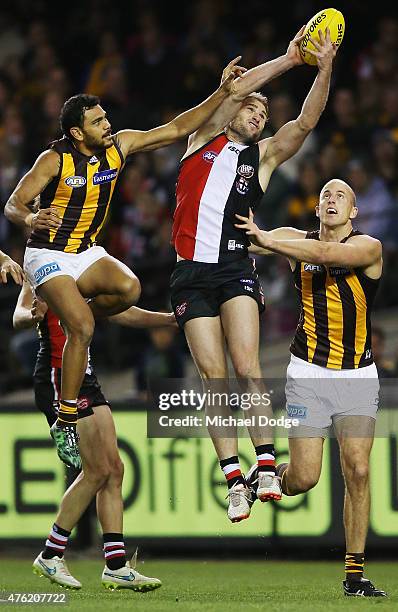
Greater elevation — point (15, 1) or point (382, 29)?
point (15, 1)

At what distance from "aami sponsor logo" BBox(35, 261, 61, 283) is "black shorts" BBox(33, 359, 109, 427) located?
828 millimetres

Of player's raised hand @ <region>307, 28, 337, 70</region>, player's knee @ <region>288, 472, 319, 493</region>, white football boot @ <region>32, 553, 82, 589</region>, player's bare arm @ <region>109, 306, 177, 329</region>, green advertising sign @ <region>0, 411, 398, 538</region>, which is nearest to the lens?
player's raised hand @ <region>307, 28, 337, 70</region>

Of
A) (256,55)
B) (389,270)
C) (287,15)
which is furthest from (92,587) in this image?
(287,15)

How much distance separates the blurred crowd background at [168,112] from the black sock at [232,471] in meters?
3.48

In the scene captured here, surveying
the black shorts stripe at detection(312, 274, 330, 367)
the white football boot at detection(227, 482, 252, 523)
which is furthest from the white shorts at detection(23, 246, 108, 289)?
the white football boot at detection(227, 482, 252, 523)

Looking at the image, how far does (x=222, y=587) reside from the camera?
9594 millimetres

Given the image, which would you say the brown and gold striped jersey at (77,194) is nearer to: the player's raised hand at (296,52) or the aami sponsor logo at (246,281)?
the aami sponsor logo at (246,281)

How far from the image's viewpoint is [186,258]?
906 cm

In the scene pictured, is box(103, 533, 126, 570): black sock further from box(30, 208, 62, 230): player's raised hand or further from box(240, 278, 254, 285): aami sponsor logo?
box(30, 208, 62, 230): player's raised hand

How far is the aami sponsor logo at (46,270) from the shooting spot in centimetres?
880

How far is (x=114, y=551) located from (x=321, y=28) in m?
3.76

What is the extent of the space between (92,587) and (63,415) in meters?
1.46

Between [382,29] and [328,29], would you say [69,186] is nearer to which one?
[328,29]

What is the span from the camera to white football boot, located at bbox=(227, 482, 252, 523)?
852cm
